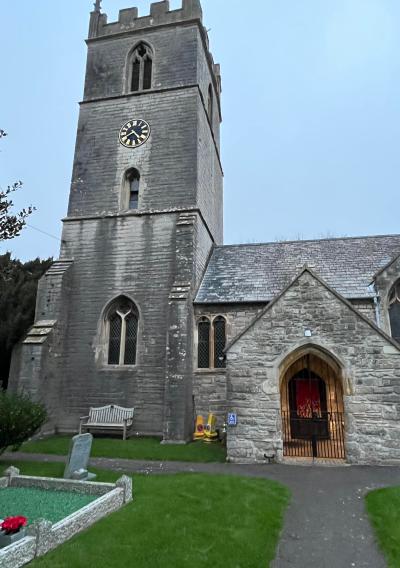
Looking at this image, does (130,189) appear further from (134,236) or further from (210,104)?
(210,104)

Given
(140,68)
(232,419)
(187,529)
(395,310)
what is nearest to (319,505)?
(187,529)

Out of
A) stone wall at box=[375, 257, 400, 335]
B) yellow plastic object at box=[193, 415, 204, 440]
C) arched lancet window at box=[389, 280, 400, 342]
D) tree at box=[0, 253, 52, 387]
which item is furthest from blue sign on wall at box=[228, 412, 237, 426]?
tree at box=[0, 253, 52, 387]

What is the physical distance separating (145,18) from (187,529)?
1005 inches

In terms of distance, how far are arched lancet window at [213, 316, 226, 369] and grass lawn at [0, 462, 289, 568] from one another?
23.8 feet

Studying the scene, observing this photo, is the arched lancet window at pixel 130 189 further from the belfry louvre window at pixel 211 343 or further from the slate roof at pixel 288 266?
the belfry louvre window at pixel 211 343

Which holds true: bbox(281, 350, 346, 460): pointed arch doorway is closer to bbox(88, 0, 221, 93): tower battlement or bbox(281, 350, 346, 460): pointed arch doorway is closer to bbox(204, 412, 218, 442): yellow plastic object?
bbox(204, 412, 218, 442): yellow plastic object

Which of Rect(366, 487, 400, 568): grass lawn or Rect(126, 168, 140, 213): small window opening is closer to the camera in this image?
Rect(366, 487, 400, 568): grass lawn

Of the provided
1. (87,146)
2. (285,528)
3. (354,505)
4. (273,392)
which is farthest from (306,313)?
(87,146)

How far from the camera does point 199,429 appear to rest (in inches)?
589

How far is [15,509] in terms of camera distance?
738cm

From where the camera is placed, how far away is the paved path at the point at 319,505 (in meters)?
5.52

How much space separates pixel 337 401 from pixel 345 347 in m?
2.46

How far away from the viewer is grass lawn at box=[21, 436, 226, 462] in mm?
11805

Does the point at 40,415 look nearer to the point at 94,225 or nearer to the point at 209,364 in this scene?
the point at 209,364
